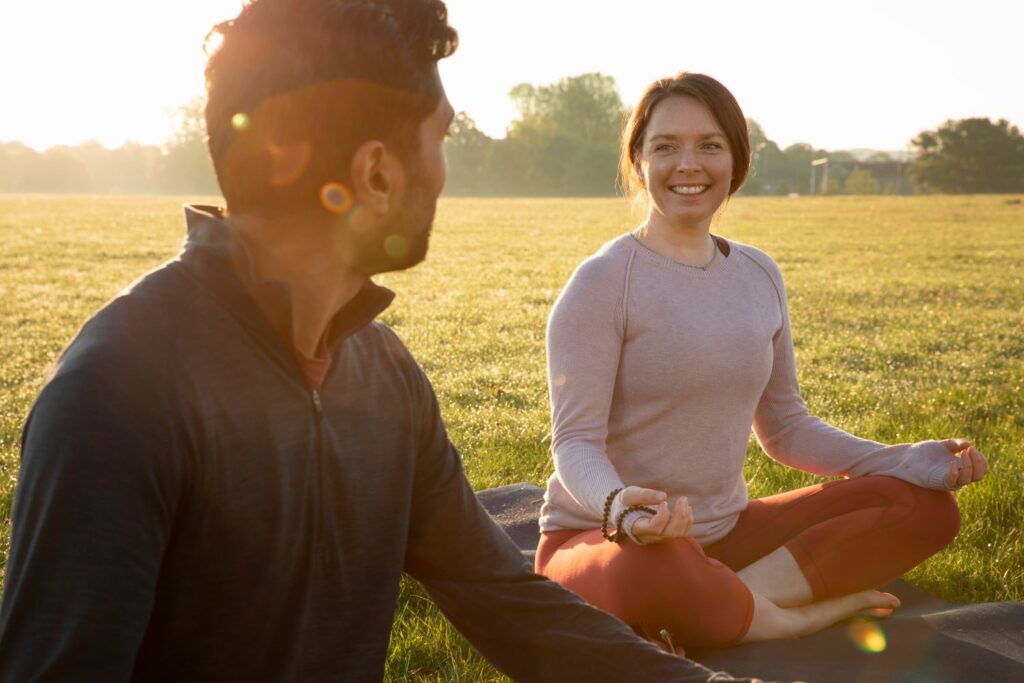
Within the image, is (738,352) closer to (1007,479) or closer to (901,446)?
(901,446)

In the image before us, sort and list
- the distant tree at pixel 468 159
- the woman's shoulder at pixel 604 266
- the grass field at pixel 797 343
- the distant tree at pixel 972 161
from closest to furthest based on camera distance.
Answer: the woman's shoulder at pixel 604 266
the grass field at pixel 797 343
the distant tree at pixel 972 161
the distant tree at pixel 468 159

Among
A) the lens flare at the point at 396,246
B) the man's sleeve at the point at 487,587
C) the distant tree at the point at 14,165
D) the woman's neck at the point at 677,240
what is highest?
the distant tree at the point at 14,165

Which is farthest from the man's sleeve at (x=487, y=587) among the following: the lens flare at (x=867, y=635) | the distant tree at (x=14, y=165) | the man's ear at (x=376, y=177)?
the distant tree at (x=14, y=165)

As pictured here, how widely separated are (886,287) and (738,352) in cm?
1277

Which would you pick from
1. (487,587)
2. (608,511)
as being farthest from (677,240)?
(487,587)

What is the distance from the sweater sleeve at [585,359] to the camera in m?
3.48

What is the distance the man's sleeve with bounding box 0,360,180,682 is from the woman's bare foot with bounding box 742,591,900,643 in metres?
2.41

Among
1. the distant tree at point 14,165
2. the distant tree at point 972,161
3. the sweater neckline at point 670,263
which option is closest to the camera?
the sweater neckline at point 670,263

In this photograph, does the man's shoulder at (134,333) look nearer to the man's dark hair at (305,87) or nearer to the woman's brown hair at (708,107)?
the man's dark hair at (305,87)

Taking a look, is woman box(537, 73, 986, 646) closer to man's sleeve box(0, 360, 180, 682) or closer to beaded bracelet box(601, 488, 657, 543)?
beaded bracelet box(601, 488, 657, 543)

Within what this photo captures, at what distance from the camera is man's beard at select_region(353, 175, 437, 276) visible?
2.02 meters

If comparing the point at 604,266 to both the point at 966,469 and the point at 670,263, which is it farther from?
the point at 966,469

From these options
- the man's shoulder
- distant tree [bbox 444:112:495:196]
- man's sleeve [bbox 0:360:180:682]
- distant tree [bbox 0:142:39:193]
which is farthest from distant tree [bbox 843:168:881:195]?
man's sleeve [bbox 0:360:180:682]

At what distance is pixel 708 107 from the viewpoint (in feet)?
12.4
